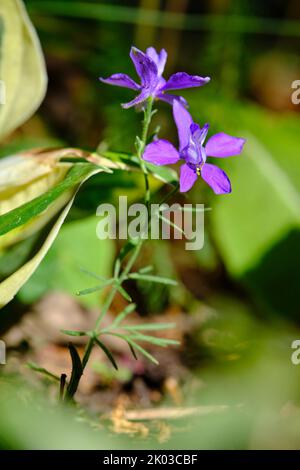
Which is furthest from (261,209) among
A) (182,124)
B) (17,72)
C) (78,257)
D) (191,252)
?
(182,124)

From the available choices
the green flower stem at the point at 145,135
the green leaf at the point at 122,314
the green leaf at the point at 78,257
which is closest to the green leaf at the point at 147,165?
the green flower stem at the point at 145,135

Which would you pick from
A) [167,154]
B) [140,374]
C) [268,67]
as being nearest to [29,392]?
[140,374]

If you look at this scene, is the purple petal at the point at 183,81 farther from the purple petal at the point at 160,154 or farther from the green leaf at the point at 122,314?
the green leaf at the point at 122,314

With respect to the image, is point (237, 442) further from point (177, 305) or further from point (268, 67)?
point (268, 67)

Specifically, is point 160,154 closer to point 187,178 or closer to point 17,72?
point 187,178
